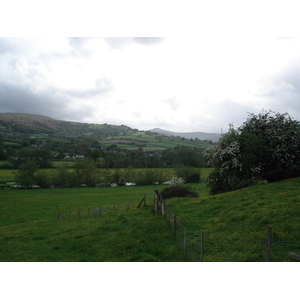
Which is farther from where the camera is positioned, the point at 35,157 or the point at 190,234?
the point at 35,157

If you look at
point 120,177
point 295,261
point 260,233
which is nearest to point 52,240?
point 260,233

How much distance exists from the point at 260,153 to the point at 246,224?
15.9m

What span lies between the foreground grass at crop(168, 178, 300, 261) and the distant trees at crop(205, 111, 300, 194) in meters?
4.91

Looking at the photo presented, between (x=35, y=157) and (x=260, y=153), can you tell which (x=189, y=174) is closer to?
(x=260, y=153)

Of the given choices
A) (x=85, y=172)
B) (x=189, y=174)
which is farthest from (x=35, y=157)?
(x=189, y=174)

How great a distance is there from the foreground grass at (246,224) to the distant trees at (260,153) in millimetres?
4910

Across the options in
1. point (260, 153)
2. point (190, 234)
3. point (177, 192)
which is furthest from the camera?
point (177, 192)

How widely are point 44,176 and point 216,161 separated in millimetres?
59829

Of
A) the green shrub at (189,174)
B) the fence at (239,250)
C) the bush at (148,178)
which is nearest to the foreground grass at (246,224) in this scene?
the fence at (239,250)

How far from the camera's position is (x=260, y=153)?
86.5 feet

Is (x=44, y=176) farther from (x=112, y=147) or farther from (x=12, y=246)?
(x=112, y=147)

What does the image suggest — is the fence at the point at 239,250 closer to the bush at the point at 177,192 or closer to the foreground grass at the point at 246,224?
the foreground grass at the point at 246,224

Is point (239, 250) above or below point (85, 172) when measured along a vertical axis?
above

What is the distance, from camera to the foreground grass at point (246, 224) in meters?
9.30
